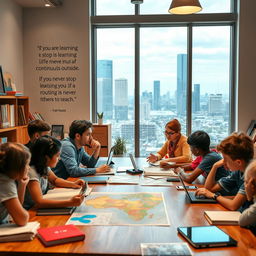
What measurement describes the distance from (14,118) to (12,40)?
4.69 ft

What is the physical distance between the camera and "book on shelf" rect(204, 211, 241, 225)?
1.68 m

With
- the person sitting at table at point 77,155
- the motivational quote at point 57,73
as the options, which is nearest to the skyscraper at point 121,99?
the motivational quote at point 57,73

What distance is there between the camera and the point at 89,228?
1617mm

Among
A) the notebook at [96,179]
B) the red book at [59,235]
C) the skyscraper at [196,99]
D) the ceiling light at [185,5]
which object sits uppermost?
the ceiling light at [185,5]

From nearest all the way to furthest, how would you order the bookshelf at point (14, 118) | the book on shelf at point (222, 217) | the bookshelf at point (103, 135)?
the book on shelf at point (222, 217) → the bookshelf at point (14, 118) → the bookshelf at point (103, 135)

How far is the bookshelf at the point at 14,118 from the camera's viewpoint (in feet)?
14.5

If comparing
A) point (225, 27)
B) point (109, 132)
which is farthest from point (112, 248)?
point (225, 27)

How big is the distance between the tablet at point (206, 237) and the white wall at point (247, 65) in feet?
14.5

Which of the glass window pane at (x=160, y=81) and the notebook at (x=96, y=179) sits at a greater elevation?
the glass window pane at (x=160, y=81)

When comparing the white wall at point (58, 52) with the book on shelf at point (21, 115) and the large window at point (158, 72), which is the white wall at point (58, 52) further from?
the book on shelf at point (21, 115)

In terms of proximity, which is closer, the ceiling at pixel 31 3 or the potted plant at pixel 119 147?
the ceiling at pixel 31 3

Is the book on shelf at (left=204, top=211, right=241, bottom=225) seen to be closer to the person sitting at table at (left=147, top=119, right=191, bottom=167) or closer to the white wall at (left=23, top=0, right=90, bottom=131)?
the person sitting at table at (left=147, top=119, right=191, bottom=167)

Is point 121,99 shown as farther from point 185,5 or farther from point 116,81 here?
point 185,5

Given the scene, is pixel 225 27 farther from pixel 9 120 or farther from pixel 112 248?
pixel 112 248
